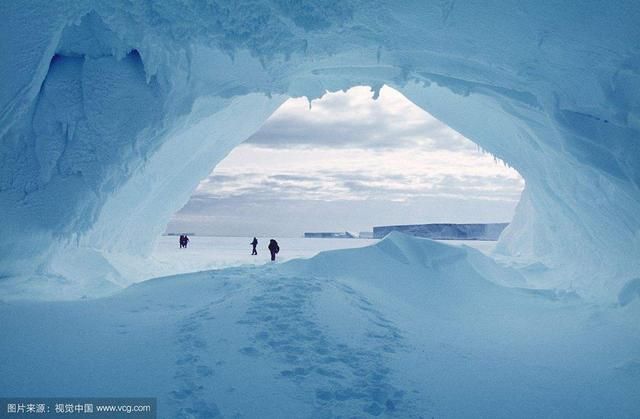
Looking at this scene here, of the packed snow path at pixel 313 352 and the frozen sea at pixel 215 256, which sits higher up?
the packed snow path at pixel 313 352

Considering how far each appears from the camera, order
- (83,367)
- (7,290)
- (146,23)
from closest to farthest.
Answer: (83,367) → (146,23) → (7,290)

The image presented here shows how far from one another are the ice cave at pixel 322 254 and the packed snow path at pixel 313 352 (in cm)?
3

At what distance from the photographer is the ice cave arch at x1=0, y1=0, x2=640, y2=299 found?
14.7 ft

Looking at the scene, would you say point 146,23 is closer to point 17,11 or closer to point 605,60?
point 17,11

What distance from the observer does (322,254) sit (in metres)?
8.30

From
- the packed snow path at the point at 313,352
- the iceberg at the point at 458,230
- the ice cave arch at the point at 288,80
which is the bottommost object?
the iceberg at the point at 458,230

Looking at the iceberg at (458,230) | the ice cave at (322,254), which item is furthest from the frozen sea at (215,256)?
the iceberg at (458,230)

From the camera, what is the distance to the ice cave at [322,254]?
3969 millimetres

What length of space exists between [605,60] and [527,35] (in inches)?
32.7

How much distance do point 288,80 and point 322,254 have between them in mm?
3479

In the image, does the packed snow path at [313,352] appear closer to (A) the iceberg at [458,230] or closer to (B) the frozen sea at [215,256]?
(B) the frozen sea at [215,256]

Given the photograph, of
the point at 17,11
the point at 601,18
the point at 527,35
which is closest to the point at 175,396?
the point at 17,11

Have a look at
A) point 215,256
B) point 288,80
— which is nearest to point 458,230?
point 215,256

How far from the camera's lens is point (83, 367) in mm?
3959
